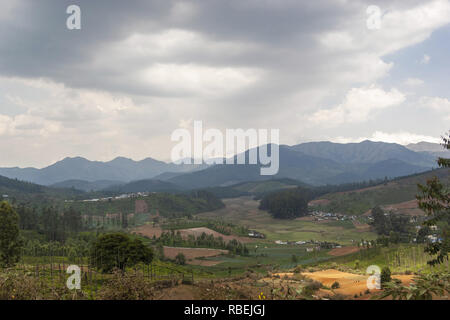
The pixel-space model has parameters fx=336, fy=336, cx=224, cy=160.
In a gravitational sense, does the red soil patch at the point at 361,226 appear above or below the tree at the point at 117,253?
below

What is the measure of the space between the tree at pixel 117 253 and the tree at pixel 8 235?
1282 centimetres

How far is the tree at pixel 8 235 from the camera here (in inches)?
2095

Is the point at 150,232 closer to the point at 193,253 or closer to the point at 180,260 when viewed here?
the point at 193,253

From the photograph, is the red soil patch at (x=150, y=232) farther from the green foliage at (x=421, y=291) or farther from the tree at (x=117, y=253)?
the green foliage at (x=421, y=291)

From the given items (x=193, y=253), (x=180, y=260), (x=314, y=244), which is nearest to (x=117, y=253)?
(x=180, y=260)

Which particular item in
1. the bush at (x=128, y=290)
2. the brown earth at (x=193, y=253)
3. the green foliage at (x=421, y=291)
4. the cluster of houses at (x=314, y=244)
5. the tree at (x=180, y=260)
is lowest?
the cluster of houses at (x=314, y=244)

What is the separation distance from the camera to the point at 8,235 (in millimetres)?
53844

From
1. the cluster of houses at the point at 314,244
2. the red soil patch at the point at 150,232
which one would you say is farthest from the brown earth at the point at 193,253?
the cluster of houses at the point at 314,244

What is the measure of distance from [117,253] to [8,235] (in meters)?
18.3

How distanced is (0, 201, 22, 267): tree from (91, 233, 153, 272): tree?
42.1ft

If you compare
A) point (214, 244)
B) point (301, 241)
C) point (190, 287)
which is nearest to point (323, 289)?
point (190, 287)

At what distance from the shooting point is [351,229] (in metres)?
168

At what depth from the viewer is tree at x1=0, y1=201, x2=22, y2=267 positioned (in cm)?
5322
